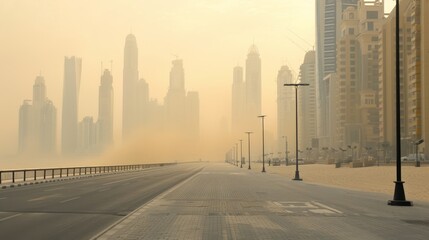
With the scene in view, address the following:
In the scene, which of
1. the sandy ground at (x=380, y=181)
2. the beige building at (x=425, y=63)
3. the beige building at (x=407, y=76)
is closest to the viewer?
the sandy ground at (x=380, y=181)

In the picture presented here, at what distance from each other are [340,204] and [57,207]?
11402 mm

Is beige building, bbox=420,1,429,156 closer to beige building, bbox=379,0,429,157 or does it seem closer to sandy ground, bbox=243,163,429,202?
beige building, bbox=379,0,429,157

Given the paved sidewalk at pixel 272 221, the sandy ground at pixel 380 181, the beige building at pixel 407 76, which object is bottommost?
the sandy ground at pixel 380 181

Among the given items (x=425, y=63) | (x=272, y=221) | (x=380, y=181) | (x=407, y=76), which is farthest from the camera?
(x=407, y=76)

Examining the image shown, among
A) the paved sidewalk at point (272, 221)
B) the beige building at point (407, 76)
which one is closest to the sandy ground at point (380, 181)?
the paved sidewalk at point (272, 221)

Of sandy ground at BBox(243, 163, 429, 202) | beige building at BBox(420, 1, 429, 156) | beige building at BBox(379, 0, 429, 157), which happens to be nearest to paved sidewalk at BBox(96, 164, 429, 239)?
sandy ground at BBox(243, 163, 429, 202)

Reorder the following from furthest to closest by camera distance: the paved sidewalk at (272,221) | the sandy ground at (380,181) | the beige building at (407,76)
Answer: the beige building at (407,76)
the sandy ground at (380,181)
the paved sidewalk at (272,221)

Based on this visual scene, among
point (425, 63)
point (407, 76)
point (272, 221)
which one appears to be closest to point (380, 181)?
point (272, 221)

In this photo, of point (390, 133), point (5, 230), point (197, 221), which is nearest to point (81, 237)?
point (5, 230)

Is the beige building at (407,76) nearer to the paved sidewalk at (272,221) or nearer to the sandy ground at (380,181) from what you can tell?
the sandy ground at (380,181)

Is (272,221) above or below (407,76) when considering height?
below

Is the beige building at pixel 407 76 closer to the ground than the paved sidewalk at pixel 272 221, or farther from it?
farther from it

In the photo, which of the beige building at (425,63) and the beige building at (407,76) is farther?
the beige building at (407,76)

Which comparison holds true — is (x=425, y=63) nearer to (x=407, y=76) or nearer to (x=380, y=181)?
(x=407, y=76)
